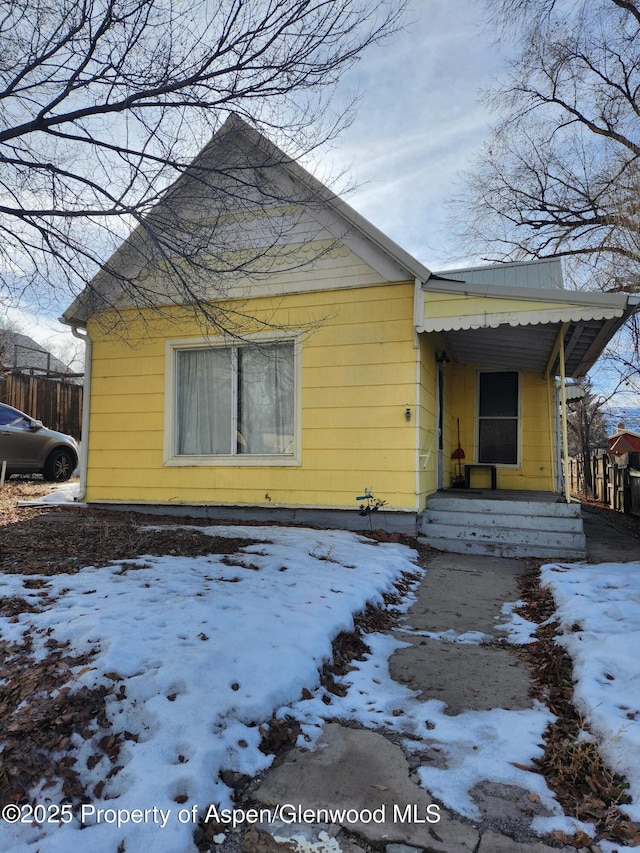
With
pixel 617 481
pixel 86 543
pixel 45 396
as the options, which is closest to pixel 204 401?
pixel 86 543

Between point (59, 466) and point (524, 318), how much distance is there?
9324 mm

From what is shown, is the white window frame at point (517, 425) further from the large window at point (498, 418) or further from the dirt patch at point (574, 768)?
the dirt patch at point (574, 768)

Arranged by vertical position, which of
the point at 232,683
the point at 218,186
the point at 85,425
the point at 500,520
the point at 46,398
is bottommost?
the point at 232,683

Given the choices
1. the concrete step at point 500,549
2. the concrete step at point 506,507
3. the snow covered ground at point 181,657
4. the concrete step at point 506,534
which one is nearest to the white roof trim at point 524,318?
the concrete step at point 506,507

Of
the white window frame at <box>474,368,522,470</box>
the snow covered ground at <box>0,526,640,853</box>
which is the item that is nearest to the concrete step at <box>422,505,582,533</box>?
the snow covered ground at <box>0,526,640,853</box>

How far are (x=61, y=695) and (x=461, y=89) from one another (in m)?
8.95

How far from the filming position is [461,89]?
7.85 meters

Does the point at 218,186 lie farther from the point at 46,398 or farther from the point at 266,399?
the point at 46,398

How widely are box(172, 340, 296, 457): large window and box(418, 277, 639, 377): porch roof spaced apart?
2.10 m

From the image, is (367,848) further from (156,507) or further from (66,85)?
(156,507)

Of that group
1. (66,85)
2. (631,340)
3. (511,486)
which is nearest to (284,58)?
(66,85)

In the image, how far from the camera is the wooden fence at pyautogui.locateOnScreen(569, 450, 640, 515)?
10883mm

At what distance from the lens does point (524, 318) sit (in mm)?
5910

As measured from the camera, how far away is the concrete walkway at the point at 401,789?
5.87ft
